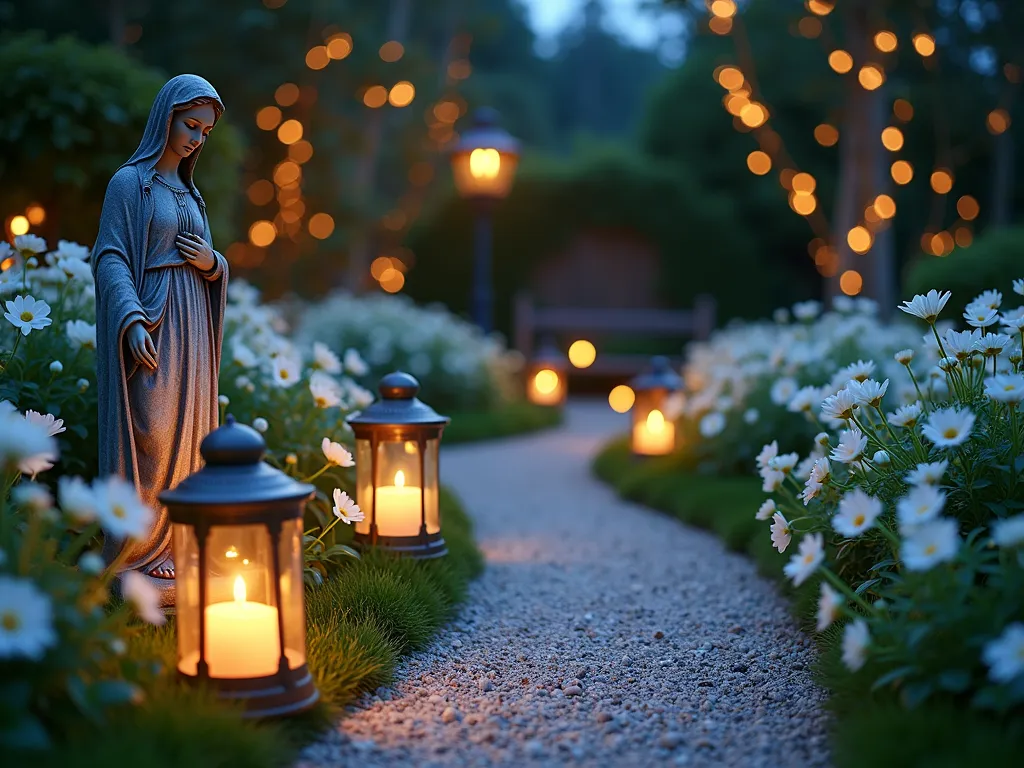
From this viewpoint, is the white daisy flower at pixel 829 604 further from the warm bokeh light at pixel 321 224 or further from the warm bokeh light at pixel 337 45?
the warm bokeh light at pixel 337 45

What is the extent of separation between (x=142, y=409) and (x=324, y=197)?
9824 millimetres

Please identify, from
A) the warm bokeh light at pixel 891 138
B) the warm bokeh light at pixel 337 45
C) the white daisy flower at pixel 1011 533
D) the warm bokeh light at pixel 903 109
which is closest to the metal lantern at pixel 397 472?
the white daisy flower at pixel 1011 533

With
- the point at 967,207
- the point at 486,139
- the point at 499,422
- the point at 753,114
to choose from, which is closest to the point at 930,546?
the point at 486,139

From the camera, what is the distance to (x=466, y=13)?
15695mm

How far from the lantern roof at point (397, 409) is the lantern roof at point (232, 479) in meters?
1.38

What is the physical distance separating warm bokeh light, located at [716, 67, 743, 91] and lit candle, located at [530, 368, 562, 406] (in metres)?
4.63

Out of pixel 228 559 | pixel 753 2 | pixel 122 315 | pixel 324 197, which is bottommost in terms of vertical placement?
pixel 228 559

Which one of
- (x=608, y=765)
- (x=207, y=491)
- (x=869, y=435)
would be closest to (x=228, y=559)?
(x=207, y=491)

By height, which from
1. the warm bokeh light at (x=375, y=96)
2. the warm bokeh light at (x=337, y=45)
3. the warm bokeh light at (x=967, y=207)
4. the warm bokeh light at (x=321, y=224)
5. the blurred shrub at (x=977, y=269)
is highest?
the warm bokeh light at (x=337, y=45)

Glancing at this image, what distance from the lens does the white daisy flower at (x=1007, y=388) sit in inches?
98.7

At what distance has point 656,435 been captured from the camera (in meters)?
7.56

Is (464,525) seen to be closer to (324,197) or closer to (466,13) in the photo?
(324,197)

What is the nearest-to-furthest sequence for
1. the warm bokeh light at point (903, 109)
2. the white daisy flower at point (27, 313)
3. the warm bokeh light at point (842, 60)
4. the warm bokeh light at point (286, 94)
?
1. the white daisy flower at point (27, 313)
2. the warm bokeh light at point (842, 60)
3. the warm bokeh light at point (286, 94)
4. the warm bokeh light at point (903, 109)

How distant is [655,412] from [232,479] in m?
5.47
